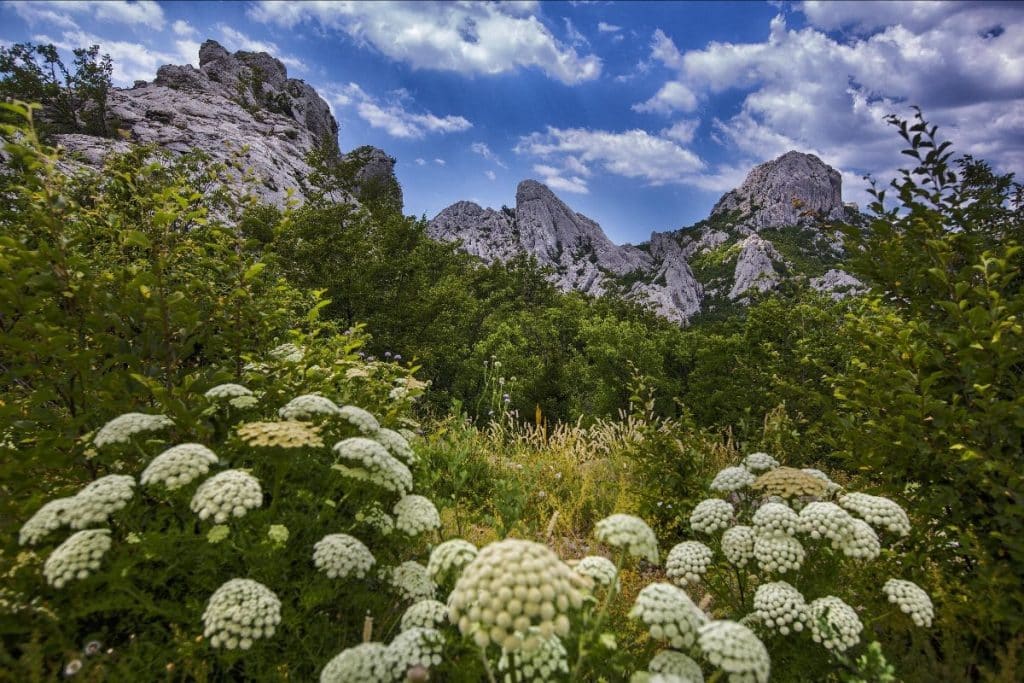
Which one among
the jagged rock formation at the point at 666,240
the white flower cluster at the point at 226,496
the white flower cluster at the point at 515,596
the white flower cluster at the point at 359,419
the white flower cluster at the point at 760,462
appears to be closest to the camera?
the white flower cluster at the point at 515,596

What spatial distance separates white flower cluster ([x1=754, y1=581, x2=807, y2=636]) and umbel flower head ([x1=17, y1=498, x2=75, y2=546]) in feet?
10.1

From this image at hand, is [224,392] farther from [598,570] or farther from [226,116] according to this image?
[226,116]

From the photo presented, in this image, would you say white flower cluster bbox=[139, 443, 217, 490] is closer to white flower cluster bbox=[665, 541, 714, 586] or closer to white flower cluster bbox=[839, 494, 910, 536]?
white flower cluster bbox=[665, 541, 714, 586]

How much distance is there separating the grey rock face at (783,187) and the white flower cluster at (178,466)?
14038cm

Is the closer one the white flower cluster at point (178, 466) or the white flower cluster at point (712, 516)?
the white flower cluster at point (178, 466)

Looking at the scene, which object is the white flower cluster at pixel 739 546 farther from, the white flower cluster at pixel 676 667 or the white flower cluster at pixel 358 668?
the white flower cluster at pixel 358 668

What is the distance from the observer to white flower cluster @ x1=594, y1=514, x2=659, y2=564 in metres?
1.87

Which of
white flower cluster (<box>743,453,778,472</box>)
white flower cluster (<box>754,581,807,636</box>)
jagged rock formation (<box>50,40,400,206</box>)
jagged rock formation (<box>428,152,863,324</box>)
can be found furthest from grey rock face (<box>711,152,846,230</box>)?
white flower cluster (<box>754,581,807,636</box>)

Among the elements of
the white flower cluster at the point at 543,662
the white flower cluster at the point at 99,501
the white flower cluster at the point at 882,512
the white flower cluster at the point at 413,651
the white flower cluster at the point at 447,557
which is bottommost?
the white flower cluster at the point at 413,651

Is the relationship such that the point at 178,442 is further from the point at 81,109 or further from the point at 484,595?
the point at 81,109

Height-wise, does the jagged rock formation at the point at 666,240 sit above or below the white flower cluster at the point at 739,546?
above

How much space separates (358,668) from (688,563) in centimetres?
160

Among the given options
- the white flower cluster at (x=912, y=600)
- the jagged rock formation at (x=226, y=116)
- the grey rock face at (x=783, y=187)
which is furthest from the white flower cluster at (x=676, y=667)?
the grey rock face at (x=783, y=187)

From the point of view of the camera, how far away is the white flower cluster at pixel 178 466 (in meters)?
2.02
